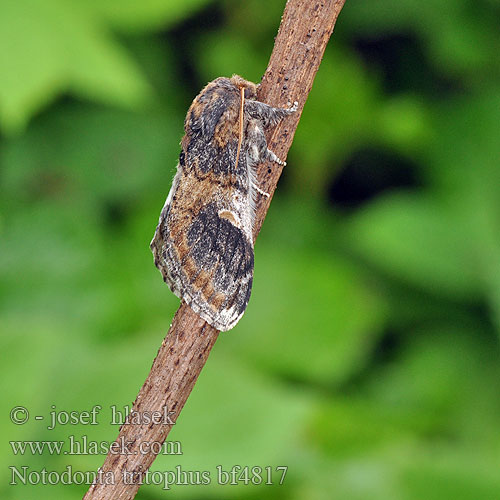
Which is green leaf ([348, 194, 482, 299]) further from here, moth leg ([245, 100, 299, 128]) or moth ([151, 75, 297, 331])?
moth leg ([245, 100, 299, 128])

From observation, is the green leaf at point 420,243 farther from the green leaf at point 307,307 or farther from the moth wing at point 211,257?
→ the moth wing at point 211,257

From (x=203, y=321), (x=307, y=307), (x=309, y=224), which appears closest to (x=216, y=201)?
(x=203, y=321)

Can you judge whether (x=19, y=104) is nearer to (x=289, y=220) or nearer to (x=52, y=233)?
(x=52, y=233)

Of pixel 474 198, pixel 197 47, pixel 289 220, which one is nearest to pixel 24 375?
pixel 289 220

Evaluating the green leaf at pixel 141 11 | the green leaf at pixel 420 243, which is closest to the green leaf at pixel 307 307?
the green leaf at pixel 420 243

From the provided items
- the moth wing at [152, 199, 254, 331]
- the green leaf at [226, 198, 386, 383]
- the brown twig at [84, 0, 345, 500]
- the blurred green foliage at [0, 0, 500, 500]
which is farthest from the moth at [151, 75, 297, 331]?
the green leaf at [226, 198, 386, 383]

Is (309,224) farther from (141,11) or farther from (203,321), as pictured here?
(203,321)
